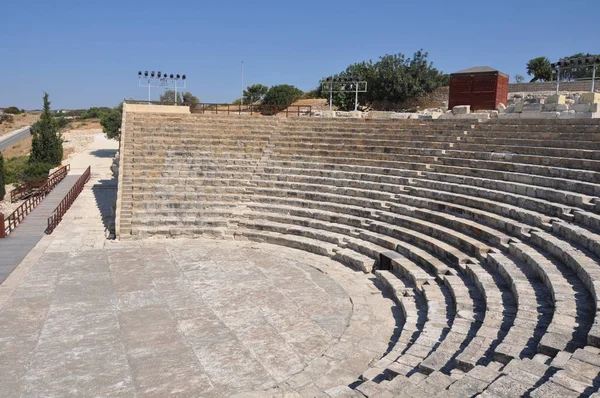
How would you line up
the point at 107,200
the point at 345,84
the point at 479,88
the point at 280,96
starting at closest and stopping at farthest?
the point at 107,200
the point at 479,88
the point at 345,84
the point at 280,96

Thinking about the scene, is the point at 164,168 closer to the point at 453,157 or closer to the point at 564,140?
the point at 453,157

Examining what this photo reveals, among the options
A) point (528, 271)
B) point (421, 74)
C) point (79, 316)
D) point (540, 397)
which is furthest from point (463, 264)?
point (421, 74)

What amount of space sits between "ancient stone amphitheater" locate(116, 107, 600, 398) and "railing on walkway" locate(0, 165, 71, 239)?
310cm

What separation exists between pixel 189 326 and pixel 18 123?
89.4 metres

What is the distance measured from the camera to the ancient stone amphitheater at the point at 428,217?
552 cm

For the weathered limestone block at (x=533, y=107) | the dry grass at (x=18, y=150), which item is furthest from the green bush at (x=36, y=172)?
the dry grass at (x=18, y=150)

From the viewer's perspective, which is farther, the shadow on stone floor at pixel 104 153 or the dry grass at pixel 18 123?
the dry grass at pixel 18 123

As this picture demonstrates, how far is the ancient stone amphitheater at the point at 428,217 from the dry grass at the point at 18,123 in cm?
6954

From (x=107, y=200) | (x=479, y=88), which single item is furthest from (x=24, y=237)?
(x=479, y=88)

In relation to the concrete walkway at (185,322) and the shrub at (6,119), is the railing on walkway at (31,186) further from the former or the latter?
the shrub at (6,119)

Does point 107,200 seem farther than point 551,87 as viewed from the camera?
No

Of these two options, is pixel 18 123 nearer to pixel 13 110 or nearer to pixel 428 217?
pixel 13 110

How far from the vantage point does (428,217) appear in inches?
476

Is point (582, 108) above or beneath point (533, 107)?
beneath
